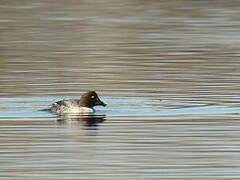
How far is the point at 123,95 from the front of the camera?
2067cm

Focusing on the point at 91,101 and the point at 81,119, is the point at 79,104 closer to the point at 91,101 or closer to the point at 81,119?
the point at 91,101

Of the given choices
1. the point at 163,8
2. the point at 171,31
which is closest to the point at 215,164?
the point at 171,31

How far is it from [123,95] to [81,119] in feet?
6.81

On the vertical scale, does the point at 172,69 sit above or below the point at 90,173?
above

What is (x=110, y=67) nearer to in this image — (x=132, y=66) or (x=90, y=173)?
(x=132, y=66)

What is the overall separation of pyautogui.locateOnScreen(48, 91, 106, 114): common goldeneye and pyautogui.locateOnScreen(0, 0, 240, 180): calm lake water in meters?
0.21

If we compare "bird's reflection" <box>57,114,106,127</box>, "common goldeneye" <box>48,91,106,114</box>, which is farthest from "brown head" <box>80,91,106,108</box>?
"bird's reflection" <box>57,114,106,127</box>

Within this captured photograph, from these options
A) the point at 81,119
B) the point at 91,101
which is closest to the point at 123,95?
the point at 91,101

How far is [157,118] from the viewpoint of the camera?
715 inches

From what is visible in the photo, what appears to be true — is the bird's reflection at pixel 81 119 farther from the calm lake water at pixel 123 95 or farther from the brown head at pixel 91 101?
the brown head at pixel 91 101

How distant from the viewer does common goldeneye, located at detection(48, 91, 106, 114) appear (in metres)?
18.9

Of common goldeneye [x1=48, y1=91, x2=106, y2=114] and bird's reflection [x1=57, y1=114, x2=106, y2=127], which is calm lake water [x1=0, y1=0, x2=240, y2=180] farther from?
common goldeneye [x1=48, y1=91, x2=106, y2=114]

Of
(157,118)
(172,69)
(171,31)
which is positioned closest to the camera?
(157,118)

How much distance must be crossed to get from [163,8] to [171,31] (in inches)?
402
